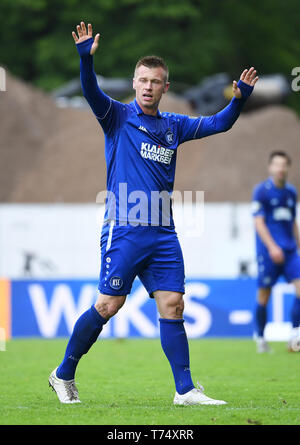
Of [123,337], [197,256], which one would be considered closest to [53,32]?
[197,256]

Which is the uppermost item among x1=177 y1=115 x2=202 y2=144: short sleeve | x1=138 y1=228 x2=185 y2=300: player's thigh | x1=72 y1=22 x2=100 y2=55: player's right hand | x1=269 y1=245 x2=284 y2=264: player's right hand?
x1=72 y1=22 x2=100 y2=55: player's right hand

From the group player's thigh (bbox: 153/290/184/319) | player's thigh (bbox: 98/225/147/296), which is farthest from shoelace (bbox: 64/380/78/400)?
player's thigh (bbox: 153/290/184/319)

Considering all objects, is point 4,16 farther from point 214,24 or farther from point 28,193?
point 28,193

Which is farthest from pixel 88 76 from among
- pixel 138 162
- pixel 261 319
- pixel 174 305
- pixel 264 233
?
pixel 261 319

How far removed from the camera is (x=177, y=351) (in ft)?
20.9

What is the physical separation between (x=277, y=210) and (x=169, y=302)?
5640mm

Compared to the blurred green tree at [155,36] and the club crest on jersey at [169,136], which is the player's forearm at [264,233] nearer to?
the club crest on jersey at [169,136]

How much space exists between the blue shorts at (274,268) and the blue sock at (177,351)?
5.33 meters

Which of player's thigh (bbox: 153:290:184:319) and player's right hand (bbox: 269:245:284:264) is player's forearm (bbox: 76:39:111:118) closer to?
player's thigh (bbox: 153:290:184:319)

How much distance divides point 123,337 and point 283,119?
1734 cm

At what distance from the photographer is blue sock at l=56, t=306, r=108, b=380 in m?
6.32

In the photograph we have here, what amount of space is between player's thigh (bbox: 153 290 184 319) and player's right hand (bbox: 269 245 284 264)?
15.4ft

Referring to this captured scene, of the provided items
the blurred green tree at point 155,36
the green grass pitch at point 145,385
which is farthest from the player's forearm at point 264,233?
the blurred green tree at point 155,36
